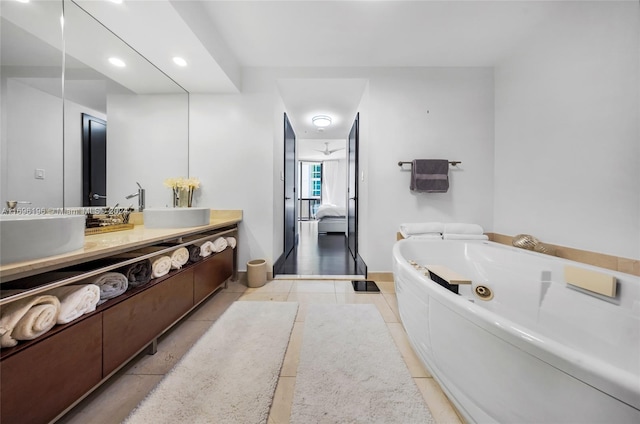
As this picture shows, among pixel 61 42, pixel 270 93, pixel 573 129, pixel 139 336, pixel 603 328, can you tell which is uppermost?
pixel 270 93

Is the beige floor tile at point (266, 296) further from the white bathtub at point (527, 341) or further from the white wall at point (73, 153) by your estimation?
the white wall at point (73, 153)

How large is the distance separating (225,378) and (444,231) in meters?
2.06

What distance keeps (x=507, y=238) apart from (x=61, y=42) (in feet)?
12.2

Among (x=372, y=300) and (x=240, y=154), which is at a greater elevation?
(x=240, y=154)

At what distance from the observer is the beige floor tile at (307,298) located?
1834 mm

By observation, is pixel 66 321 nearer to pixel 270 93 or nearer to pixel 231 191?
pixel 231 191

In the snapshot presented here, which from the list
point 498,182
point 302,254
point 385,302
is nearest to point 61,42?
point 385,302

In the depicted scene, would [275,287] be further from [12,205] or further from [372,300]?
[12,205]

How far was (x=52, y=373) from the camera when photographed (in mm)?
750

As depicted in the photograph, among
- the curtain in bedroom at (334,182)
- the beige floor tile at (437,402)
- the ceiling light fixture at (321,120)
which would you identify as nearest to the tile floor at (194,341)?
the beige floor tile at (437,402)

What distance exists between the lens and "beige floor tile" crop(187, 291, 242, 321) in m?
1.66

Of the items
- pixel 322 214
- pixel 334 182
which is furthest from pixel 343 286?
pixel 334 182

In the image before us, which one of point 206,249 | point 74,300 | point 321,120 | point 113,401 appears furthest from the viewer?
point 321,120

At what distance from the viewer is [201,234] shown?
1886 mm
